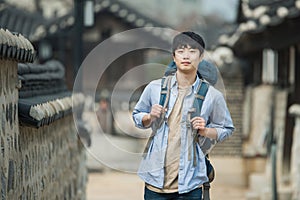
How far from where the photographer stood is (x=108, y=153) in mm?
6234

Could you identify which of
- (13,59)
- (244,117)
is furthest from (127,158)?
(244,117)

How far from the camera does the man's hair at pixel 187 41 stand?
5203 mm

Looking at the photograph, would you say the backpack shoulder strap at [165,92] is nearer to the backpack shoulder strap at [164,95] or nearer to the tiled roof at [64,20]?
the backpack shoulder strap at [164,95]

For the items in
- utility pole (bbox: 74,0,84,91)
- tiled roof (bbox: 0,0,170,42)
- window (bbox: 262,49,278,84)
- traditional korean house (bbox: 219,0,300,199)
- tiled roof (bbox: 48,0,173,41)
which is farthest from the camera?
tiled roof (bbox: 48,0,173,41)

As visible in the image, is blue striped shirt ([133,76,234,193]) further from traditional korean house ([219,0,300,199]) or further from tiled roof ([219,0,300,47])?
traditional korean house ([219,0,300,199])

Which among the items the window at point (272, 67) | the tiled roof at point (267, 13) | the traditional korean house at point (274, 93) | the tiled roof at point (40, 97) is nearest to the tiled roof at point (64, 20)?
the traditional korean house at point (274, 93)

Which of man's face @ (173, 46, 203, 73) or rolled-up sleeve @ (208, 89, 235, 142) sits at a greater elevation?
man's face @ (173, 46, 203, 73)

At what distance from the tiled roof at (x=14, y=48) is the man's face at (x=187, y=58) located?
0.97m

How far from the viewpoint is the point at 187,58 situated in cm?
517

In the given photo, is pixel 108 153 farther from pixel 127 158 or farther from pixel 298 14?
pixel 298 14

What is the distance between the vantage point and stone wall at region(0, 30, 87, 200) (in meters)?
4.46

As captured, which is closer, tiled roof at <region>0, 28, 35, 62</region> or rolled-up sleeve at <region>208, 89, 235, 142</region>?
tiled roof at <region>0, 28, 35, 62</region>

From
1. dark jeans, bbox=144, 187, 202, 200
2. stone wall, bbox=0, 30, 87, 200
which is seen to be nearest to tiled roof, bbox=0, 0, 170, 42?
stone wall, bbox=0, 30, 87, 200

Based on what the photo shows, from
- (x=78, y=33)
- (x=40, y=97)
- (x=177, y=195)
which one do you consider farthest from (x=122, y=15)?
(x=177, y=195)
